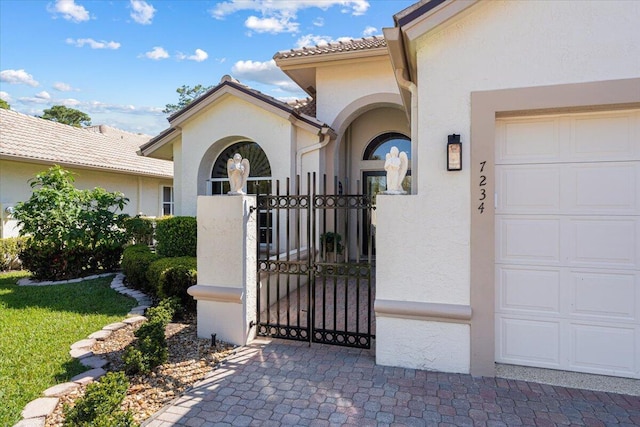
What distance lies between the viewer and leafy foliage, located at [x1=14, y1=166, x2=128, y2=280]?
10.8 meters

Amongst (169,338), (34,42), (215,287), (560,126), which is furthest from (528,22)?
(34,42)

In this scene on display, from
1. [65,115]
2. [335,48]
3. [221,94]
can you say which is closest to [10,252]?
[221,94]

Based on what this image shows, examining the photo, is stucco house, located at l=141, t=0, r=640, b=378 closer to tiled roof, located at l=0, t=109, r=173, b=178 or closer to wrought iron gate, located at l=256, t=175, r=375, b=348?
wrought iron gate, located at l=256, t=175, r=375, b=348

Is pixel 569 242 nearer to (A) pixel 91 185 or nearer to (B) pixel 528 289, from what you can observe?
(B) pixel 528 289

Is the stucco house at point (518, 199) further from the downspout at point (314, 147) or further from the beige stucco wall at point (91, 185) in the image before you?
the beige stucco wall at point (91, 185)

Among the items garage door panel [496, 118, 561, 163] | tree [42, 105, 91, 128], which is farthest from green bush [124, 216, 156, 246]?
tree [42, 105, 91, 128]

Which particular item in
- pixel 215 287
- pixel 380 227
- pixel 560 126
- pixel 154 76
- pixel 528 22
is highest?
pixel 154 76

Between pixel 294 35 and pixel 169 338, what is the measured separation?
17.0m

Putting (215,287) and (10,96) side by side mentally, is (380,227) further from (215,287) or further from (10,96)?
(10,96)

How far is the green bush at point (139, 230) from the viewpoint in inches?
517

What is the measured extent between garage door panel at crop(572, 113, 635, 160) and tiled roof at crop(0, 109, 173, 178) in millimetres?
17050

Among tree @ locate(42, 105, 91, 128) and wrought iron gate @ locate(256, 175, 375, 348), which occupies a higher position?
tree @ locate(42, 105, 91, 128)

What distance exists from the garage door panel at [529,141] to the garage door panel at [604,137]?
0.82 feet

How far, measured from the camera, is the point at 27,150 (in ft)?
46.7
